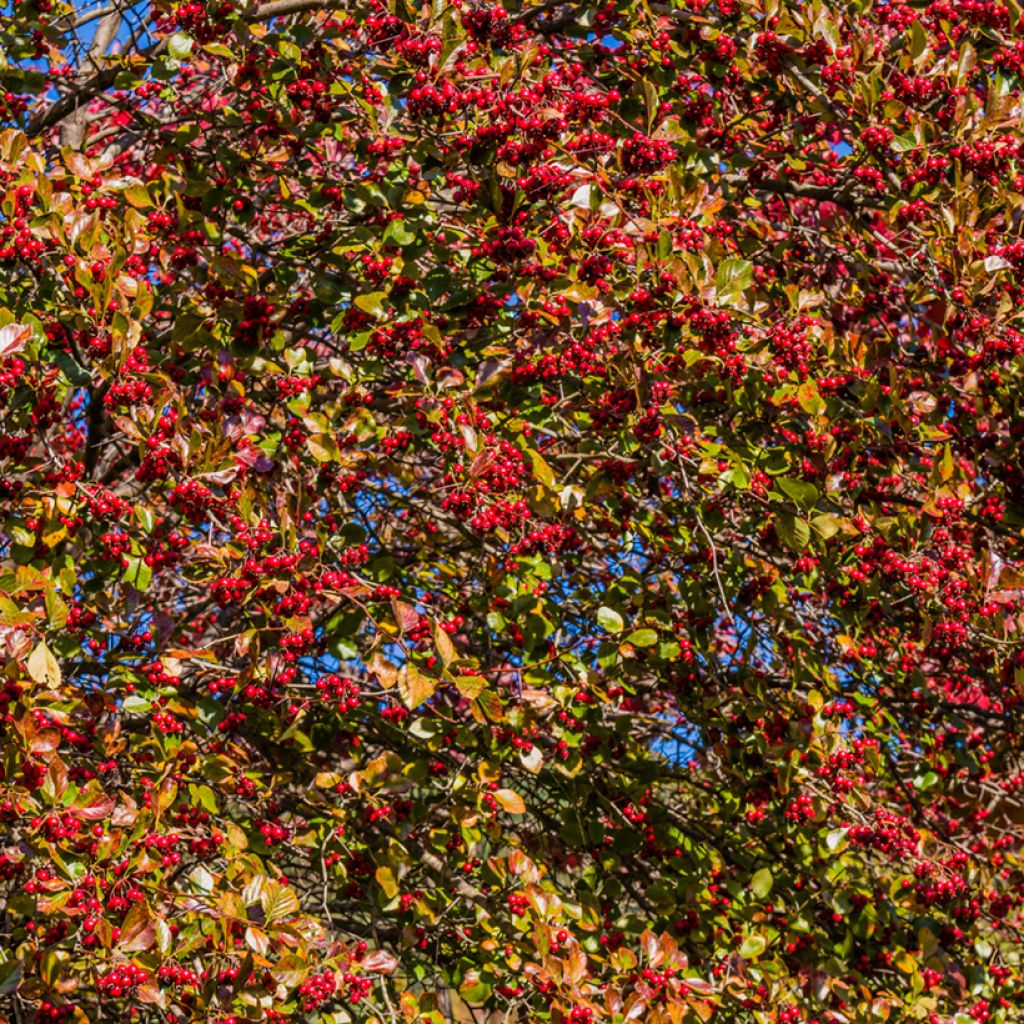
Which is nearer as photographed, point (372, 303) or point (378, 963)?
point (378, 963)

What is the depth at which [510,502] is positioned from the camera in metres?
3.02

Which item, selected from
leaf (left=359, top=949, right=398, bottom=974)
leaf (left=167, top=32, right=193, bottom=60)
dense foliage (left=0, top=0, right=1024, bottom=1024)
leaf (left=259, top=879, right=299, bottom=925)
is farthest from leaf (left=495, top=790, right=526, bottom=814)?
leaf (left=167, top=32, right=193, bottom=60)

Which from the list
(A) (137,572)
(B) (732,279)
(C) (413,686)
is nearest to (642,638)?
(C) (413,686)

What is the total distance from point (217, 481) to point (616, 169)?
4.76 feet

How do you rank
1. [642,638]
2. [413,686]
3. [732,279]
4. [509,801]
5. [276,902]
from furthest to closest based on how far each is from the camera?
[642,638]
[509,801]
[732,279]
[413,686]
[276,902]

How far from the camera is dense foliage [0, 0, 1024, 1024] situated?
2871 millimetres

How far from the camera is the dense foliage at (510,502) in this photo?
2871mm

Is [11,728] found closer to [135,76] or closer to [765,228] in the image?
[135,76]

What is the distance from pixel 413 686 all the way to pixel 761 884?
1410 millimetres

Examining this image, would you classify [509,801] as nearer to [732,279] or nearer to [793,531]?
[793,531]

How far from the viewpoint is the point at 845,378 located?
11.4 ft

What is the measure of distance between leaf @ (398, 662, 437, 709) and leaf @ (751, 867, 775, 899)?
1.35 metres

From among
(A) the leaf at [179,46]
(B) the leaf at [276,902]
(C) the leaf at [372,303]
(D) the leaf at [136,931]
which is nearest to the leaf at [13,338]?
(C) the leaf at [372,303]

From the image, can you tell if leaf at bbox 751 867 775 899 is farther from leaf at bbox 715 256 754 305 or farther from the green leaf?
leaf at bbox 715 256 754 305
